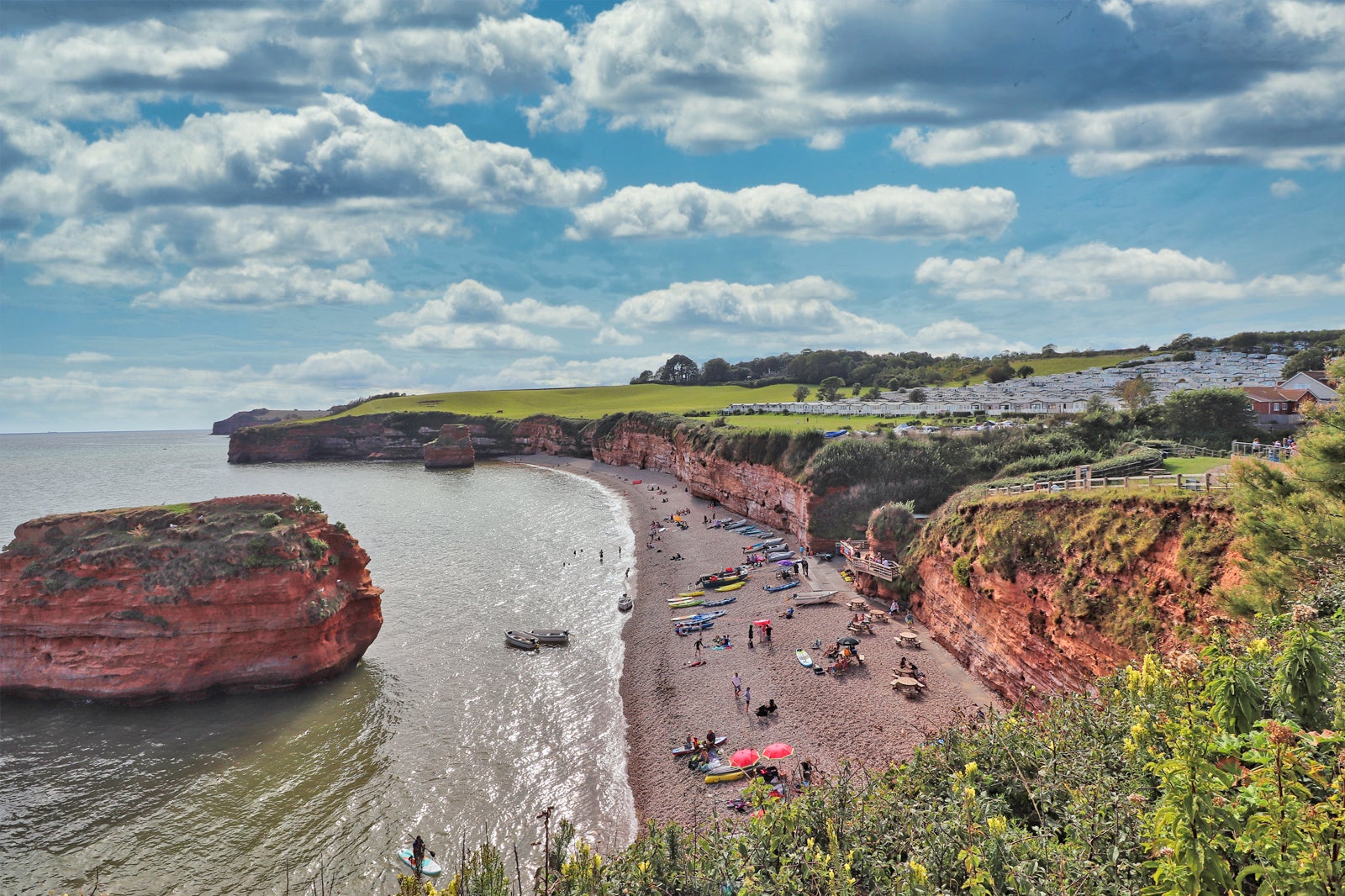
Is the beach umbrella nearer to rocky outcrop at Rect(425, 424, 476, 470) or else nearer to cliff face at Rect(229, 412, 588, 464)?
rocky outcrop at Rect(425, 424, 476, 470)

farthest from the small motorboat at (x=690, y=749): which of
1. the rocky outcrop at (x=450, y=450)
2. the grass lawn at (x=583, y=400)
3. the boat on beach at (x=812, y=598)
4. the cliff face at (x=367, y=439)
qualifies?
the cliff face at (x=367, y=439)

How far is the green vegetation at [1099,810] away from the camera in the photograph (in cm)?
548

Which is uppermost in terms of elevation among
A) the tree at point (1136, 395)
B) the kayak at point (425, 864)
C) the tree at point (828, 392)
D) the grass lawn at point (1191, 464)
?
the tree at point (828, 392)

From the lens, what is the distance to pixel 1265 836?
17.4 feet

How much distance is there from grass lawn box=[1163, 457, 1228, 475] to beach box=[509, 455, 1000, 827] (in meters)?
15.4

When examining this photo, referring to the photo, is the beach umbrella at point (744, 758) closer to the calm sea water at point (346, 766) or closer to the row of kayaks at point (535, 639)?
the calm sea water at point (346, 766)

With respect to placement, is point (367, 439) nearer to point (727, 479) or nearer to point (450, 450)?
point (450, 450)

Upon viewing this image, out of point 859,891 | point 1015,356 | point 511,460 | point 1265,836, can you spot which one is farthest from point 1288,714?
point 1015,356

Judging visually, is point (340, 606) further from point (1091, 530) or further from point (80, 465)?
point (80, 465)

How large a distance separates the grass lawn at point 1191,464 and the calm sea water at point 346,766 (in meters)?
30.2

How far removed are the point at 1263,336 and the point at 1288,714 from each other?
15272 cm

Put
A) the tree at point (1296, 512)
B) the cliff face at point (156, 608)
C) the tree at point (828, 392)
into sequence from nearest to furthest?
1. the tree at point (1296, 512)
2. the cliff face at point (156, 608)
3. the tree at point (828, 392)

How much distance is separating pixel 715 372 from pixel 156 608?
159 meters

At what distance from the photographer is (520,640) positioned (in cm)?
3359
